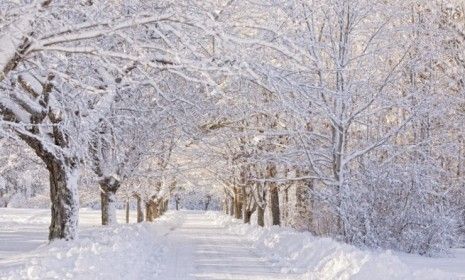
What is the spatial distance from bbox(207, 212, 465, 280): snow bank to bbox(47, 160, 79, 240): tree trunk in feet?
17.1

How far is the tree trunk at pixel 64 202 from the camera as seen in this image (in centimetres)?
1623

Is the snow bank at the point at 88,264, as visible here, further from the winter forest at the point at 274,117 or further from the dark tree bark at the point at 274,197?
the dark tree bark at the point at 274,197

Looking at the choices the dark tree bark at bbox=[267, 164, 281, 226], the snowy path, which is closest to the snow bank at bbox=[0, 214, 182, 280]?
the snowy path

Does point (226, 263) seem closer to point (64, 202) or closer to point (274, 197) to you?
point (64, 202)

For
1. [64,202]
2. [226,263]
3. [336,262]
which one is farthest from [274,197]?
[336,262]

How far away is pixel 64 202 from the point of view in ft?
53.4

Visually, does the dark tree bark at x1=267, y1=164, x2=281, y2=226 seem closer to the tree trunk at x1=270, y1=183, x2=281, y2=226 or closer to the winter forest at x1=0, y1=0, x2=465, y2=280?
the tree trunk at x1=270, y1=183, x2=281, y2=226

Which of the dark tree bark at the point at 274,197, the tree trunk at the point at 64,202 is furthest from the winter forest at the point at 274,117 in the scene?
the dark tree bark at the point at 274,197

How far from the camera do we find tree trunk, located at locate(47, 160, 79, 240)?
16234 millimetres

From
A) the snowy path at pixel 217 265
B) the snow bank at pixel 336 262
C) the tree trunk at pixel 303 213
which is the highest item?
the tree trunk at pixel 303 213

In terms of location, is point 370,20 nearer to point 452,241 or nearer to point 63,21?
point 452,241

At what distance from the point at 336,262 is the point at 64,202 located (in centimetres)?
756

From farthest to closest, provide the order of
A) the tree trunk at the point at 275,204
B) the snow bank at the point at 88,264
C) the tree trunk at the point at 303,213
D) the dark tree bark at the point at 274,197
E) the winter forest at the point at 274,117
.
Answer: the tree trunk at the point at 275,204, the dark tree bark at the point at 274,197, the tree trunk at the point at 303,213, the snow bank at the point at 88,264, the winter forest at the point at 274,117

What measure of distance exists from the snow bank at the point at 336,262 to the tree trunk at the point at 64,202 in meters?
5.22
